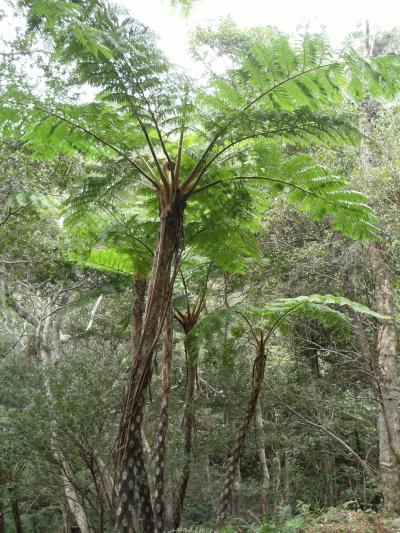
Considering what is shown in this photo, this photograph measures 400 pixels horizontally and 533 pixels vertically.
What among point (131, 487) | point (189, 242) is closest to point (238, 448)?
point (131, 487)

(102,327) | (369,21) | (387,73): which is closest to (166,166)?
(387,73)

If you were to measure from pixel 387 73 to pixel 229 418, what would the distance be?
6.77 metres

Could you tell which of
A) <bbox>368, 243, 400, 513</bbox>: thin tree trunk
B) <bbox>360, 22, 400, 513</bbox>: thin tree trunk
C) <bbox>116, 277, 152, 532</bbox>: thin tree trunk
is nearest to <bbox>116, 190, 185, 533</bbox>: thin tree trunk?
<bbox>116, 277, 152, 532</bbox>: thin tree trunk

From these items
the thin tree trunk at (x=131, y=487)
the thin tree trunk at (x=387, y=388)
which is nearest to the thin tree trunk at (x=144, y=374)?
the thin tree trunk at (x=131, y=487)

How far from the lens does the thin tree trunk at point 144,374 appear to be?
107 inches

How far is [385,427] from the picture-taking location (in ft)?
19.2

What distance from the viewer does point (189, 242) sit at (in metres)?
4.33

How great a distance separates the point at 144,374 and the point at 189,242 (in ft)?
6.03

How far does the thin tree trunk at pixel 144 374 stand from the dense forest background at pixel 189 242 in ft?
0.04

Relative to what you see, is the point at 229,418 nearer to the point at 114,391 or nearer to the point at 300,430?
the point at 300,430

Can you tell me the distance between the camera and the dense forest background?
2.99 m

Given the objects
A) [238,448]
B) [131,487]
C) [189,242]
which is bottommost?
[131,487]

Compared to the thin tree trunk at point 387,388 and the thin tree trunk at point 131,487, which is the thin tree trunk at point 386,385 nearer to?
the thin tree trunk at point 387,388

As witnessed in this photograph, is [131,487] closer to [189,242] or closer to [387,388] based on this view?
[189,242]
